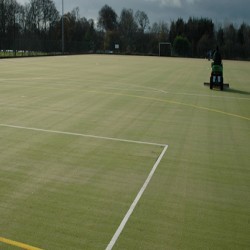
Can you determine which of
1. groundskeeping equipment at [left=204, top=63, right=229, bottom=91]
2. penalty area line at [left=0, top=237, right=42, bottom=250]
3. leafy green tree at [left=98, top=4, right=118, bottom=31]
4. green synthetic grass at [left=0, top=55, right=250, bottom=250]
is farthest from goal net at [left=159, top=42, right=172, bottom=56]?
penalty area line at [left=0, top=237, right=42, bottom=250]

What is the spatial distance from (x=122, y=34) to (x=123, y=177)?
98.8m

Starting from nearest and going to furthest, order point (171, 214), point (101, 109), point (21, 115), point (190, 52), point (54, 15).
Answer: point (171, 214)
point (21, 115)
point (101, 109)
point (190, 52)
point (54, 15)

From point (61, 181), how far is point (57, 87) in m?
13.3

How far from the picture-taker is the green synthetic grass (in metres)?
5.53

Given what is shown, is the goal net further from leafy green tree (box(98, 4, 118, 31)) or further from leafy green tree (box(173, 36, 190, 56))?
leafy green tree (box(98, 4, 118, 31))

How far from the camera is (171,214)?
615cm

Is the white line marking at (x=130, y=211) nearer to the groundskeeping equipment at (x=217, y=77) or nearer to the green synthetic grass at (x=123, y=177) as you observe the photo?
the green synthetic grass at (x=123, y=177)

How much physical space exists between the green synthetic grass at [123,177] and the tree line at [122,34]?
2551 inches

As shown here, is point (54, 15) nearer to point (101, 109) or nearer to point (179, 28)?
point (179, 28)

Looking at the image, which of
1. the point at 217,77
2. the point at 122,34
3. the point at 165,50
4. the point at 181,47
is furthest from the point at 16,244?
the point at 122,34

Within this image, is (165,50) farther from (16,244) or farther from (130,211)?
(16,244)

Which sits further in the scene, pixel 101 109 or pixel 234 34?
pixel 234 34

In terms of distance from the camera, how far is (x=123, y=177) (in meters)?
7.63

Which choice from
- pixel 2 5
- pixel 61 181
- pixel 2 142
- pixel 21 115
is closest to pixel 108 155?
pixel 61 181
